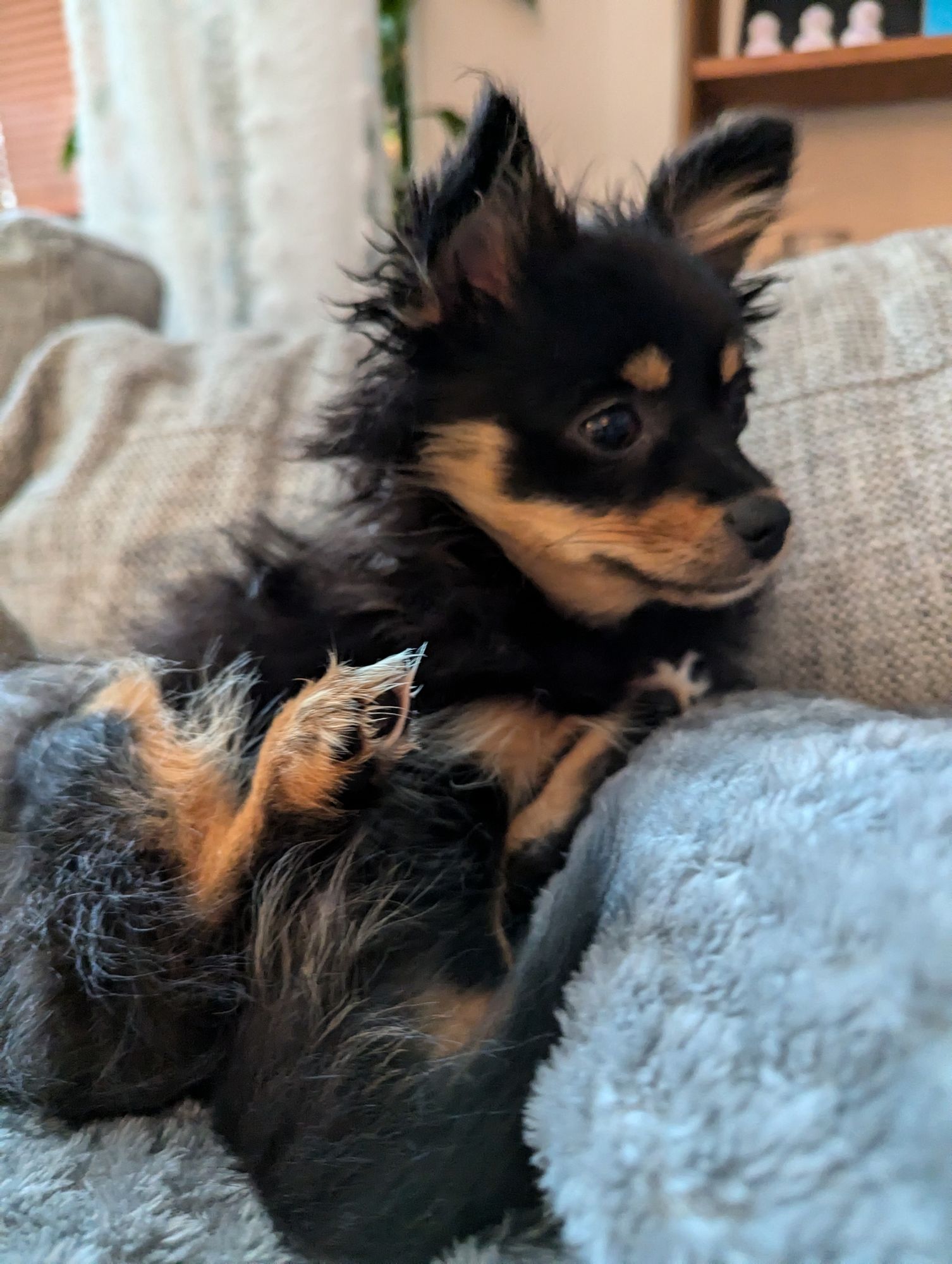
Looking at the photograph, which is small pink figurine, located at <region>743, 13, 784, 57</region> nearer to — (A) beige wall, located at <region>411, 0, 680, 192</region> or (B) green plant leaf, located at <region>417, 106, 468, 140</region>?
(A) beige wall, located at <region>411, 0, 680, 192</region>

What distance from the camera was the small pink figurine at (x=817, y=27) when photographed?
7.79 feet

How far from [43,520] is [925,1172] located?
149 cm

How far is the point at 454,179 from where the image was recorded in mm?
890

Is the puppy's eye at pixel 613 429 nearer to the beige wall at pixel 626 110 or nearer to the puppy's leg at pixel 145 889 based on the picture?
the puppy's leg at pixel 145 889

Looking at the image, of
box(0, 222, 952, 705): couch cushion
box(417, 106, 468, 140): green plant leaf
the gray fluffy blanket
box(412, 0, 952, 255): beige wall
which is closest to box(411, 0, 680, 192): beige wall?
box(412, 0, 952, 255): beige wall

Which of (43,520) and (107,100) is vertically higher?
(107,100)

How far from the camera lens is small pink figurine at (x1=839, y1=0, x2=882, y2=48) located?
2.34 meters

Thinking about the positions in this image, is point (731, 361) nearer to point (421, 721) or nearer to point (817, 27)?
point (421, 721)

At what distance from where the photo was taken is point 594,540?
98 centimetres

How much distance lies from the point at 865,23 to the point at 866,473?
6.24ft

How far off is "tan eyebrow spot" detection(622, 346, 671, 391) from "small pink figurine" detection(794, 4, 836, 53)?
197cm

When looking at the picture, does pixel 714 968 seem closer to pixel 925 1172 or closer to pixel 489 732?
pixel 925 1172

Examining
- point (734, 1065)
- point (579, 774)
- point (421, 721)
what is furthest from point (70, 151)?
point (734, 1065)

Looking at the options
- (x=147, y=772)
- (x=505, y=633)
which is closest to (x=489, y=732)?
(x=505, y=633)
